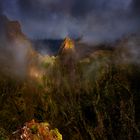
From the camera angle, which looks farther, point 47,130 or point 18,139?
point 47,130

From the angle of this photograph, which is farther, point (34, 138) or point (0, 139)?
point (34, 138)

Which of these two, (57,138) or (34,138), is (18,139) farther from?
(57,138)

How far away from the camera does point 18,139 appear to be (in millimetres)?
48312

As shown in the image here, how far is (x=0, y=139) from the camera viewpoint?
151 ft

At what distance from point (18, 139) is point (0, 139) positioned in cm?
292

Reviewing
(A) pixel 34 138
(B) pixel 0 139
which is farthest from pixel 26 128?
(B) pixel 0 139

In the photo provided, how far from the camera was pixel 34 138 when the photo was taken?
49344mm

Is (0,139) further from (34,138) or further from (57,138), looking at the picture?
(57,138)

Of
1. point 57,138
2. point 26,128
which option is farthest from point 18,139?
point 57,138

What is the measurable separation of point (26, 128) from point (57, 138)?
4.10 m

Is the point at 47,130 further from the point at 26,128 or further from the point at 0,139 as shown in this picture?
the point at 0,139

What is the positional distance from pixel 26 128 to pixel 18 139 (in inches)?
73.8

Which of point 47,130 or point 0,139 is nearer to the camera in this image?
point 0,139

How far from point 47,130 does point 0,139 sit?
7297 millimetres
